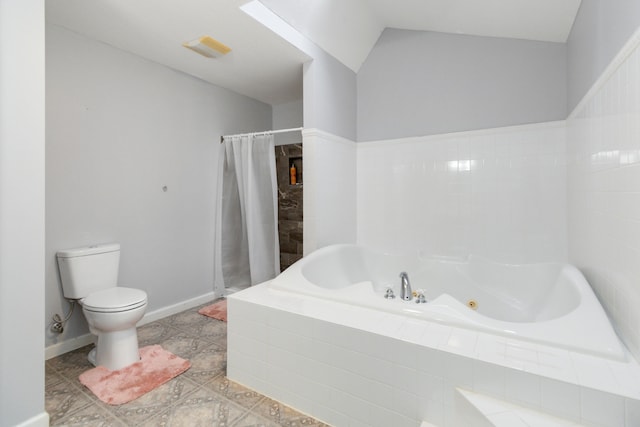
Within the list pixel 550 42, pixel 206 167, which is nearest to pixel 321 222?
pixel 206 167

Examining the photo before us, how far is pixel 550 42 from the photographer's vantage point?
2.27m

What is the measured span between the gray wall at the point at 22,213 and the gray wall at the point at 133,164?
2.66 feet

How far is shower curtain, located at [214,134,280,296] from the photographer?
2936 millimetres

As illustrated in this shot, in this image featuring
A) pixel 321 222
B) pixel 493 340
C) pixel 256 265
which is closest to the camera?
pixel 493 340

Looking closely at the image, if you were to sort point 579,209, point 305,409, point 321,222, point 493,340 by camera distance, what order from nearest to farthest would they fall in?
1. point 493,340
2. point 305,409
3. point 579,209
4. point 321,222

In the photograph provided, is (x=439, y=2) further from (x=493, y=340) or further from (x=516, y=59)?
(x=493, y=340)

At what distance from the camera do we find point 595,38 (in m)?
1.56

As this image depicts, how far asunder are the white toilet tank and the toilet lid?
0.11 m

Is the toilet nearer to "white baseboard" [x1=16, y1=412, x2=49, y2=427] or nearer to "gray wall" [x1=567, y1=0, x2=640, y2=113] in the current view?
"white baseboard" [x1=16, y1=412, x2=49, y2=427]

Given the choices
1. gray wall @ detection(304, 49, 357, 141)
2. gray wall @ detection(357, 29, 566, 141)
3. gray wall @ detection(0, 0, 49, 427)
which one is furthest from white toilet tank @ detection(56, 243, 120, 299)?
gray wall @ detection(357, 29, 566, 141)

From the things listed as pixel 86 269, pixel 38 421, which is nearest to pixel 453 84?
pixel 86 269

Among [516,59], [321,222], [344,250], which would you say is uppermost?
[516,59]

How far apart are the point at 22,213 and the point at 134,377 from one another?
1066 millimetres

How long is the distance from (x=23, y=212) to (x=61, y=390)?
1.05 metres
